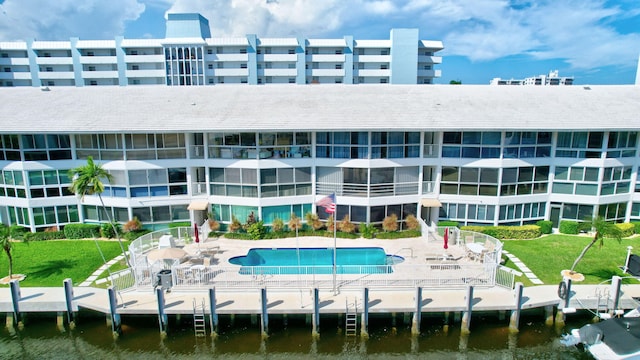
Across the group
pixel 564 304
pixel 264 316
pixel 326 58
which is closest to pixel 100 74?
pixel 326 58

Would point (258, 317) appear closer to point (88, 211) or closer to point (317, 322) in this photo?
point (317, 322)

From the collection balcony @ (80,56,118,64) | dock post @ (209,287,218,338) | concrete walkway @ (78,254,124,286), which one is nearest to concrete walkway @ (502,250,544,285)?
dock post @ (209,287,218,338)

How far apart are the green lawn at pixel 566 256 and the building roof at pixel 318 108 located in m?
7.91

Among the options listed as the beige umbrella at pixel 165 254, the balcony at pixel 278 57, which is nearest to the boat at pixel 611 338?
the beige umbrella at pixel 165 254

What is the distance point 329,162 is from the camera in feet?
90.4

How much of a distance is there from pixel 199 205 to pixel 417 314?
56.7ft

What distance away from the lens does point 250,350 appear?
1722 centimetres

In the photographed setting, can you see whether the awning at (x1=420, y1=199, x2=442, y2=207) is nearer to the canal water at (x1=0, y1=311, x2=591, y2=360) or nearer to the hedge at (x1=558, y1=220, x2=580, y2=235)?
the hedge at (x1=558, y1=220, x2=580, y2=235)

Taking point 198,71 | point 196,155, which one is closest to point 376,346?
point 196,155

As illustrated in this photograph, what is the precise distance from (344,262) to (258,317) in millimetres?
6892

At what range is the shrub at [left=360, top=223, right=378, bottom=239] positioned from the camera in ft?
88.0

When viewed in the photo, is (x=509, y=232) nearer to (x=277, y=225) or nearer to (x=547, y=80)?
(x=277, y=225)

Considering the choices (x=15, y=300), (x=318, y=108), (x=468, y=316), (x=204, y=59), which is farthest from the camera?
(x=204, y=59)

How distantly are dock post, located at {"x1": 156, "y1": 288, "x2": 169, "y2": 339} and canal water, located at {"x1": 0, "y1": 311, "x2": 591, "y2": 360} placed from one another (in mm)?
377
